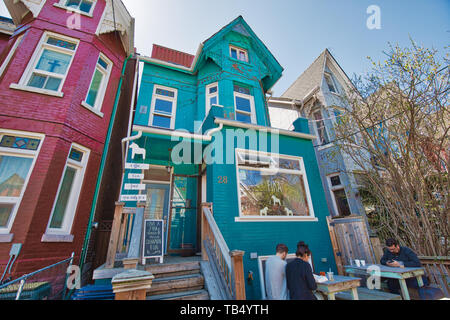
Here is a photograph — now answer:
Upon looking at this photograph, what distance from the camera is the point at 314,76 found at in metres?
12.9

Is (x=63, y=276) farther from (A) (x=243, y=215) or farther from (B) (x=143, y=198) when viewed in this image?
(A) (x=243, y=215)

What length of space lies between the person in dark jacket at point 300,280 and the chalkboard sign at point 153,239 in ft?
9.40

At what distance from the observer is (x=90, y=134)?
634cm

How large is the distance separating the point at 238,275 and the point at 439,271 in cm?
481

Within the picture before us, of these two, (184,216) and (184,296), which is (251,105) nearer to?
(184,216)

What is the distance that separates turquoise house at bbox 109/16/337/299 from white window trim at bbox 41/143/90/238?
119cm

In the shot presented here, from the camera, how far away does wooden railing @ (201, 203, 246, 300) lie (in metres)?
3.31

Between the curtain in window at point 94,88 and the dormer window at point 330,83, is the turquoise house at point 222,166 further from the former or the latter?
the dormer window at point 330,83

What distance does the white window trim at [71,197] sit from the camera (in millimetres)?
4969

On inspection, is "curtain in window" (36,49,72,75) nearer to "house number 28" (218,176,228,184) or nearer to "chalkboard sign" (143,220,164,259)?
"chalkboard sign" (143,220,164,259)

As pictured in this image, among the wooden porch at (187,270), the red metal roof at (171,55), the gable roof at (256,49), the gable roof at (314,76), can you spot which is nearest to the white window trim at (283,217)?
the wooden porch at (187,270)

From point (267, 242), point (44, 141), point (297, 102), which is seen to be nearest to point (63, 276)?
point (44, 141)

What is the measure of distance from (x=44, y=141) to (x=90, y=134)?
4.07ft

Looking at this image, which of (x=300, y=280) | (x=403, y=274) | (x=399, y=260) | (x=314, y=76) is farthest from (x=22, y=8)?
(x=314, y=76)
